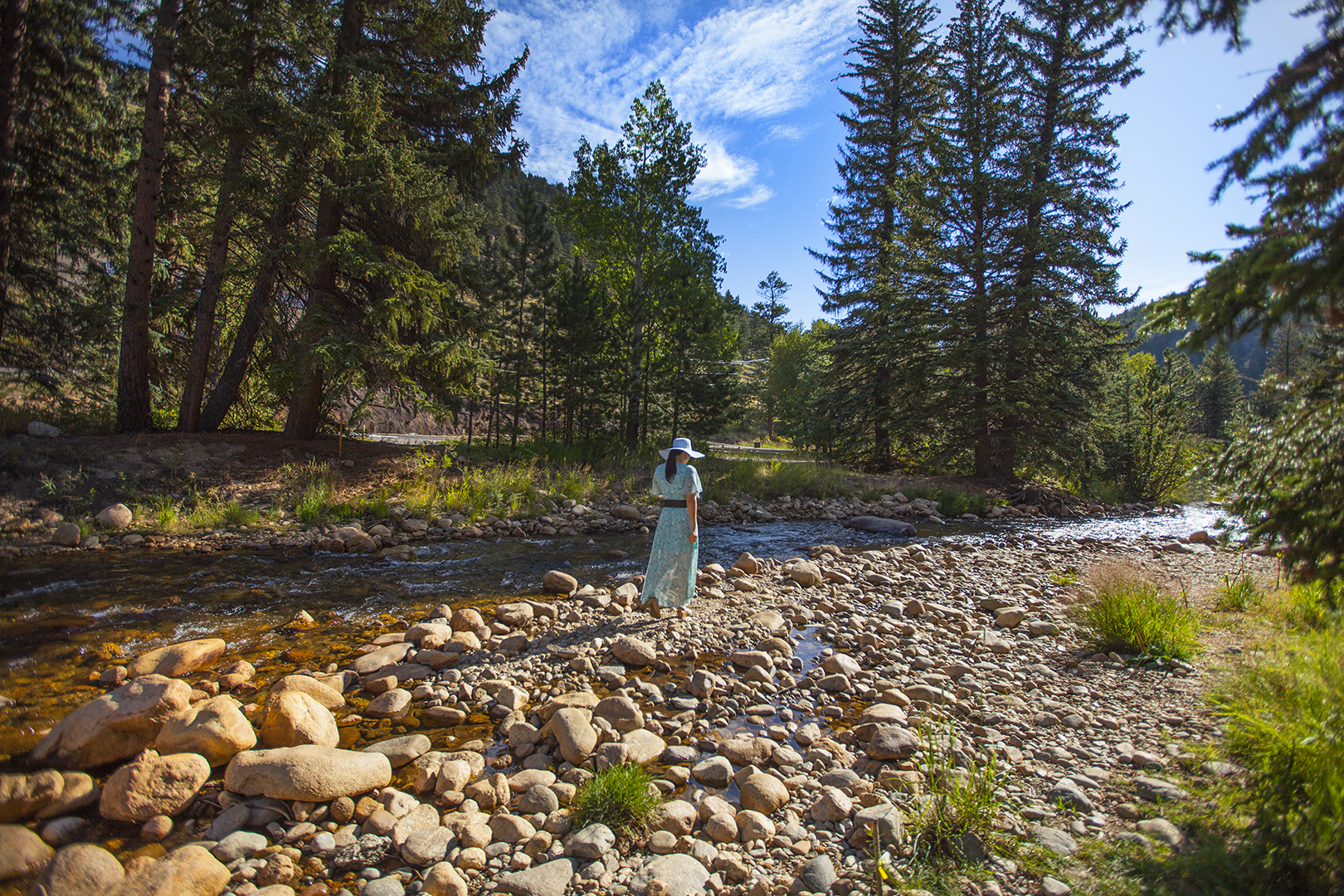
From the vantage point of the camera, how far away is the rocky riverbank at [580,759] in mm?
2633

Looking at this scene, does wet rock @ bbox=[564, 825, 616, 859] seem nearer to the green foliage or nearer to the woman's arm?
the green foliage

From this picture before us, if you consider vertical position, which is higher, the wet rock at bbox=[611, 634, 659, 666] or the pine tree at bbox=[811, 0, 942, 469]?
the pine tree at bbox=[811, 0, 942, 469]

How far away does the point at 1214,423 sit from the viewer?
44.2 meters

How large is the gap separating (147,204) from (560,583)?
12.1 m

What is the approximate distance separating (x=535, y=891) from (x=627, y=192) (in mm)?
20171

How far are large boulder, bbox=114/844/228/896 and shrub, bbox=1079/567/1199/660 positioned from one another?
6.61 m

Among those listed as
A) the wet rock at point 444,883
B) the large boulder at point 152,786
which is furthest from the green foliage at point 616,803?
the large boulder at point 152,786

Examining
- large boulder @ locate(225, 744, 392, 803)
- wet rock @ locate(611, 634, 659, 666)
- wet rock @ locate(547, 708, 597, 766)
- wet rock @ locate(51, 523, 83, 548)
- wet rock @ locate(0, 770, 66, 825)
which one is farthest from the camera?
wet rock @ locate(51, 523, 83, 548)

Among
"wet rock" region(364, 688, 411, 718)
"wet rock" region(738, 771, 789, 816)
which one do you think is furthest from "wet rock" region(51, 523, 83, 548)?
"wet rock" region(738, 771, 789, 816)

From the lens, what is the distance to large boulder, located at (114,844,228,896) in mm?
2330

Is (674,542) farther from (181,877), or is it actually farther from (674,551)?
(181,877)

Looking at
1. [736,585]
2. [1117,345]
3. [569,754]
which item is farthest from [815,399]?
[569,754]

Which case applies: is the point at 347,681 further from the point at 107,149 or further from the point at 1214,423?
the point at 1214,423

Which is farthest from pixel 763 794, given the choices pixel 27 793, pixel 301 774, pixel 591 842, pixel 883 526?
pixel 883 526
